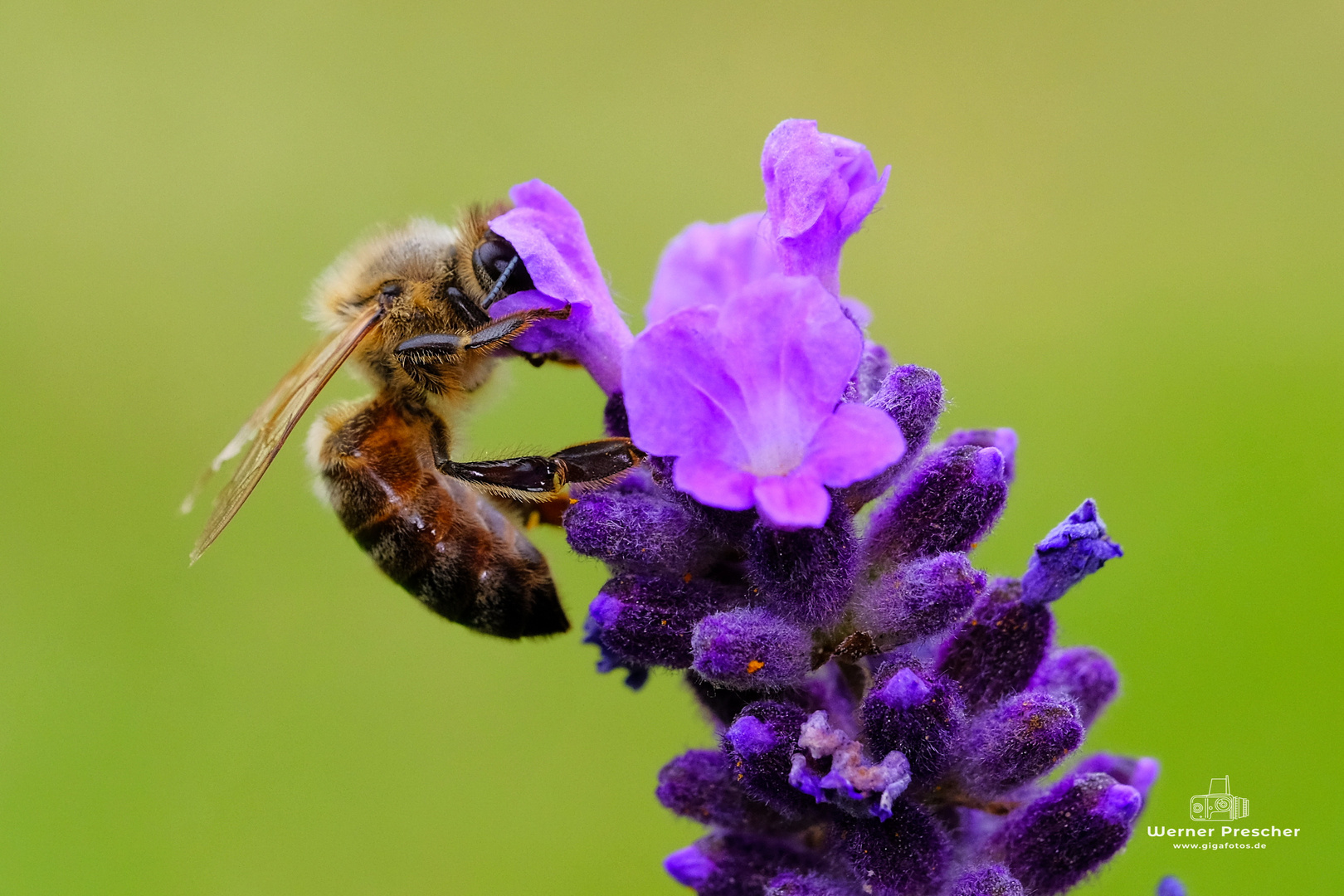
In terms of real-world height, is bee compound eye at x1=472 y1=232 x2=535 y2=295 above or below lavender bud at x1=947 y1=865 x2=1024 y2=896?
above

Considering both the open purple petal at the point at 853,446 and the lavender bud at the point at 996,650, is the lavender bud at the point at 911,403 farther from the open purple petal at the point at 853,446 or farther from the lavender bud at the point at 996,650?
the lavender bud at the point at 996,650

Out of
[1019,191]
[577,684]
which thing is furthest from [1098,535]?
[1019,191]

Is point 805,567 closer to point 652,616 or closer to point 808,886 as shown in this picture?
point 652,616

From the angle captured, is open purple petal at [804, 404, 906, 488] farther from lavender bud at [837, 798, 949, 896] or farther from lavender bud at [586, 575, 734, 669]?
lavender bud at [837, 798, 949, 896]

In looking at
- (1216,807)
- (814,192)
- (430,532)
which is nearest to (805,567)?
(814,192)

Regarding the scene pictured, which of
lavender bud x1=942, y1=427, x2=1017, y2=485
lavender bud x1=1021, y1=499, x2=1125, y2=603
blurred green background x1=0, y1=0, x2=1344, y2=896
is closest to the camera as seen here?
lavender bud x1=1021, y1=499, x2=1125, y2=603

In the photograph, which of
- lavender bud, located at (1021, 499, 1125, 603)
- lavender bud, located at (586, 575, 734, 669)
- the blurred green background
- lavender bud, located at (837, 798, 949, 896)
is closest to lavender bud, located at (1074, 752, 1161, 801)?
lavender bud, located at (1021, 499, 1125, 603)
